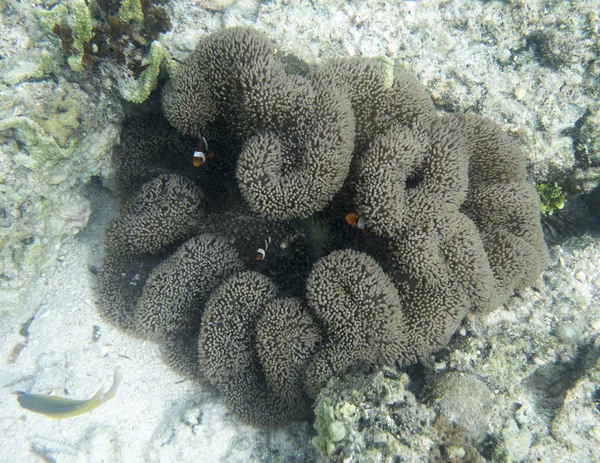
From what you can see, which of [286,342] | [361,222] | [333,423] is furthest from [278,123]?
[333,423]

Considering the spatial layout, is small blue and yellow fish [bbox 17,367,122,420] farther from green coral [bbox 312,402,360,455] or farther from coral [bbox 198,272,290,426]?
green coral [bbox 312,402,360,455]

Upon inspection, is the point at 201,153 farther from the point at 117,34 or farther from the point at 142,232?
the point at 117,34

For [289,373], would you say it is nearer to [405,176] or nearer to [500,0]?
[405,176]

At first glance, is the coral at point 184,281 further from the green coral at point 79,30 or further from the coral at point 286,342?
the green coral at point 79,30

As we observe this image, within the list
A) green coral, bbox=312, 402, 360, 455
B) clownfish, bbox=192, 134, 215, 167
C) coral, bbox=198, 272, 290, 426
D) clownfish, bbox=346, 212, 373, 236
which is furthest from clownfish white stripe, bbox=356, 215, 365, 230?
clownfish, bbox=192, 134, 215, 167

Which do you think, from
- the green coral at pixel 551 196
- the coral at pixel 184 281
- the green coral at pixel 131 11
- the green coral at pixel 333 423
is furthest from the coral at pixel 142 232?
the green coral at pixel 551 196
